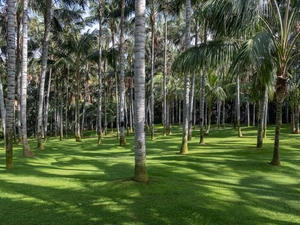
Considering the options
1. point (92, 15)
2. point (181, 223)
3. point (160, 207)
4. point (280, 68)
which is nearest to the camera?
point (181, 223)

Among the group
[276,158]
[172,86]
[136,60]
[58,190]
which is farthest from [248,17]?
[172,86]

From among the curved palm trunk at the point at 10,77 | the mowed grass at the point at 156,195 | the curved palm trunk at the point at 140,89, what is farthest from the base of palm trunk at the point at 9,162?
the curved palm trunk at the point at 140,89

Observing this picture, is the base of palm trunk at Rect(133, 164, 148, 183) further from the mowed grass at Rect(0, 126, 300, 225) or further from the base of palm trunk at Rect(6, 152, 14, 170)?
the base of palm trunk at Rect(6, 152, 14, 170)

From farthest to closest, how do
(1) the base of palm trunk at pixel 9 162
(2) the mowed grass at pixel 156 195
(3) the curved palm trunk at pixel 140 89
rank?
(1) the base of palm trunk at pixel 9 162 < (3) the curved palm trunk at pixel 140 89 < (2) the mowed grass at pixel 156 195

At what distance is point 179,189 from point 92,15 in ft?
85.0

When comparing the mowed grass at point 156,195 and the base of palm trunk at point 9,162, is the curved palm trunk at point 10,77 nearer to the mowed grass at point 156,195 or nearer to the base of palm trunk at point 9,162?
the base of palm trunk at point 9,162

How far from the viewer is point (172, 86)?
3150 cm

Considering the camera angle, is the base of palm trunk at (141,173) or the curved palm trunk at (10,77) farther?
the curved palm trunk at (10,77)

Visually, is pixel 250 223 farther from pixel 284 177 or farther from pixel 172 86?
pixel 172 86

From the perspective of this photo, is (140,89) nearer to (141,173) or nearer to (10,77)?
(141,173)

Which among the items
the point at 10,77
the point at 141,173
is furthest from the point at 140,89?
the point at 10,77

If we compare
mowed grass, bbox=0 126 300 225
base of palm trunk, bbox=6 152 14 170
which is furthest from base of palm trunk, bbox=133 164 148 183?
base of palm trunk, bbox=6 152 14 170

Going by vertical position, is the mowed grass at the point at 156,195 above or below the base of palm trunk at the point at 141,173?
below

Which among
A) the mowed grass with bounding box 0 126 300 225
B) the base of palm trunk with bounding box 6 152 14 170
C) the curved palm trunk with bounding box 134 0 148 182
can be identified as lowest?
the mowed grass with bounding box 0 126 300 225
